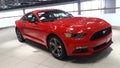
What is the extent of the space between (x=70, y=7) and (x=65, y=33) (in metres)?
5.98

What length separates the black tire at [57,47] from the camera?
11.5 feet

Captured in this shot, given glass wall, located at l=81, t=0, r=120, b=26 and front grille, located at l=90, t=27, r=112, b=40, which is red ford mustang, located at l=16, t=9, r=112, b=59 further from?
glass wall, located at l=81, t=0, r=120, b=26

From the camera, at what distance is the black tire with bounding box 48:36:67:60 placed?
3500 millimetres

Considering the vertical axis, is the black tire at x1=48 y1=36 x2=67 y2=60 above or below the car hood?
below

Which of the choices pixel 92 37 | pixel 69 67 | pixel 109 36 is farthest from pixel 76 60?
pixel 109 36

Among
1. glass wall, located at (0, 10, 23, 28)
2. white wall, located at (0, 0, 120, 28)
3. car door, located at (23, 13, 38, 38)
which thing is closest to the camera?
car door, located at (23, 13, 38, 38)

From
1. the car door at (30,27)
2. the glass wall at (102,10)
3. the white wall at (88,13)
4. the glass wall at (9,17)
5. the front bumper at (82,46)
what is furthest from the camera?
the glass wall at (9,17)

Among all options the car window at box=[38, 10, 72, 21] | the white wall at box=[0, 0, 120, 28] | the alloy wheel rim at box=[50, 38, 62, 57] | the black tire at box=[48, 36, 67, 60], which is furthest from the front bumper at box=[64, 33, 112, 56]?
the white wall at box=[0, 0, 120, 28]

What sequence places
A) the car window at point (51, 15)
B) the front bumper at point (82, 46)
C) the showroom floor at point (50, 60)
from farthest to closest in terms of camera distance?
1. the car window at point (51, 15)
2. the showroom floor at point (50, 60)
3. the front bumper at point (82, 46)

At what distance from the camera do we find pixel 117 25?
6.43m

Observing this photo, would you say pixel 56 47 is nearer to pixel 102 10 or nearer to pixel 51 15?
pixel 51 15

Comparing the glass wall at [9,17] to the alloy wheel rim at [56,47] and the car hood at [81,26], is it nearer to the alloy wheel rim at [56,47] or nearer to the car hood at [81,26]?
the alloy wheel rim at [56,47]

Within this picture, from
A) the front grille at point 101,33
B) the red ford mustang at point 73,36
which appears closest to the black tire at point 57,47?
the red ford mustang at point 73,36

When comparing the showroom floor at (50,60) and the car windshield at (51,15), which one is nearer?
the showroom floor at (50,60)
